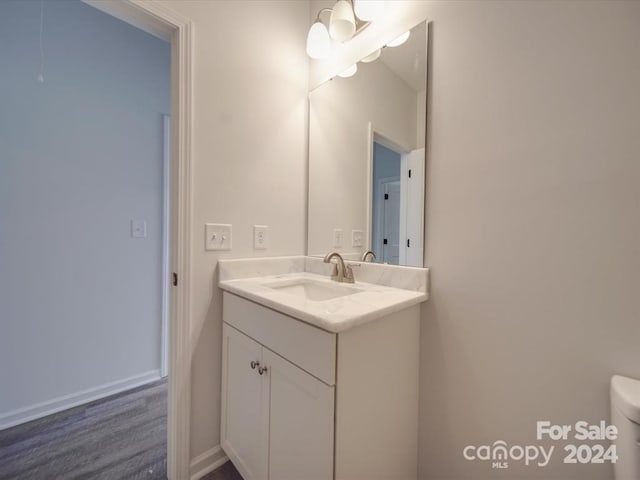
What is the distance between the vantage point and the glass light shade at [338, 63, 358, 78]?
1.33m

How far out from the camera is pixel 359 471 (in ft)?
2.51

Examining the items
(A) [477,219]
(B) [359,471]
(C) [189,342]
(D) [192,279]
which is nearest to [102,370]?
(C) [189,342]

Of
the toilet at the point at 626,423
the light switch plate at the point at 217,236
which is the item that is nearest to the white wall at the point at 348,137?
the light switch plate at the point at 217,236

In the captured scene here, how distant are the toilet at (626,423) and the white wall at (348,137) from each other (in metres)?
0.90

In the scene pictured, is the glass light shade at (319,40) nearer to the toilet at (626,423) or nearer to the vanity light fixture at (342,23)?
the vanity light fixture at (342,23)

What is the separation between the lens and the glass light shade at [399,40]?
3.61 ft

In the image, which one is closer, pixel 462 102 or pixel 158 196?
pixel 462 102

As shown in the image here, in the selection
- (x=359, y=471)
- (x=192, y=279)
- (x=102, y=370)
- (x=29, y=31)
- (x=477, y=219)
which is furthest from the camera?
(x=102, y=370)

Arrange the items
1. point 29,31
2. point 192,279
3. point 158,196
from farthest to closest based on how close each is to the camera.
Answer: point 158,196
point 29,31
point 192,279

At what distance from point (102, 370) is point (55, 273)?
69 cm

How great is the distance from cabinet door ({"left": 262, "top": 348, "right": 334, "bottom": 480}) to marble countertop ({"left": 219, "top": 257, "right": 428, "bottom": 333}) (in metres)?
0.18

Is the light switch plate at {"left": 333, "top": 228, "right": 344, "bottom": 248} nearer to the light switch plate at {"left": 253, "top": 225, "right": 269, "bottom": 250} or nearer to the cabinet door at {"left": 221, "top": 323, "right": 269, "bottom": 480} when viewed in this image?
the light switch plate at {"left": 253, "top": 225, "right": 269, "bottom": 250}

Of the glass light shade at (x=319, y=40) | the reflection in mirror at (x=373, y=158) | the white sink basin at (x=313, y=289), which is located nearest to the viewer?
the reflection in mirror at (x=373, y=158)

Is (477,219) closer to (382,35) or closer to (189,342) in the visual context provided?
(382,35)
